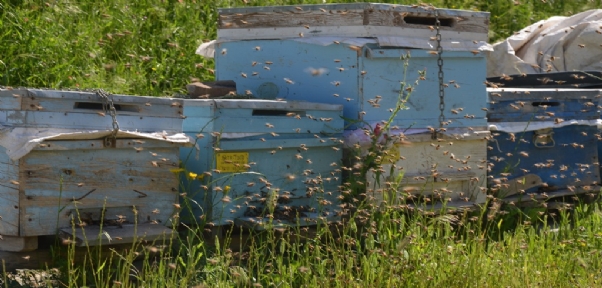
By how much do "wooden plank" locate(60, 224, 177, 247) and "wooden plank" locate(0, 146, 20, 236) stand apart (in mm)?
204

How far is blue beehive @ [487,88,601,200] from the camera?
495cm

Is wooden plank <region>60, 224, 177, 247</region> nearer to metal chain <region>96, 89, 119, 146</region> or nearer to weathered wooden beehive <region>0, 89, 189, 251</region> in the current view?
weathered wooden beehive <region>0, 89, 189, 251</region>

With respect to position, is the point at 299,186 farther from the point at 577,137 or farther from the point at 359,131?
the point at 577,137

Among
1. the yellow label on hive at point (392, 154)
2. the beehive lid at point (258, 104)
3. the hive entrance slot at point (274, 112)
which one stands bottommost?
the yellow label on hive at point (392, 154)

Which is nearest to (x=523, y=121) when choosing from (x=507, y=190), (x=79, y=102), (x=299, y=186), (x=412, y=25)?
(x=507, y=190)

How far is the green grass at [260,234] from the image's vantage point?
11.4ft

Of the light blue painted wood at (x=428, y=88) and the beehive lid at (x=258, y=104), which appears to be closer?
the beehive lid at (x=258, y=104)

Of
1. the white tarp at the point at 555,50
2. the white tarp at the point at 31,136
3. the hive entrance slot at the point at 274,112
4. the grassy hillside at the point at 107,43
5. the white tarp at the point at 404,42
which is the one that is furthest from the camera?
the white tarp at the point at 555,50

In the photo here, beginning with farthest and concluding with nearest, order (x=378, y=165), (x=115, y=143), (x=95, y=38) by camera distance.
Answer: (x=95, y=38) → (x=378, y=165) → (x=115, y=143)

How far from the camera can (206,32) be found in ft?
25.2

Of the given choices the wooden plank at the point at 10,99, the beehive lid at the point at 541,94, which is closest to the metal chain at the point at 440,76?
the beehive lid at the point at 541,94

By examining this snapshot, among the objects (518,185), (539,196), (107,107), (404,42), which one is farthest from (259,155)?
(539,196)

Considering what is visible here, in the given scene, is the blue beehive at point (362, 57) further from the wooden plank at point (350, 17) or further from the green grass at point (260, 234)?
the green grass at point (260, 234)

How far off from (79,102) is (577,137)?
10.6ft
